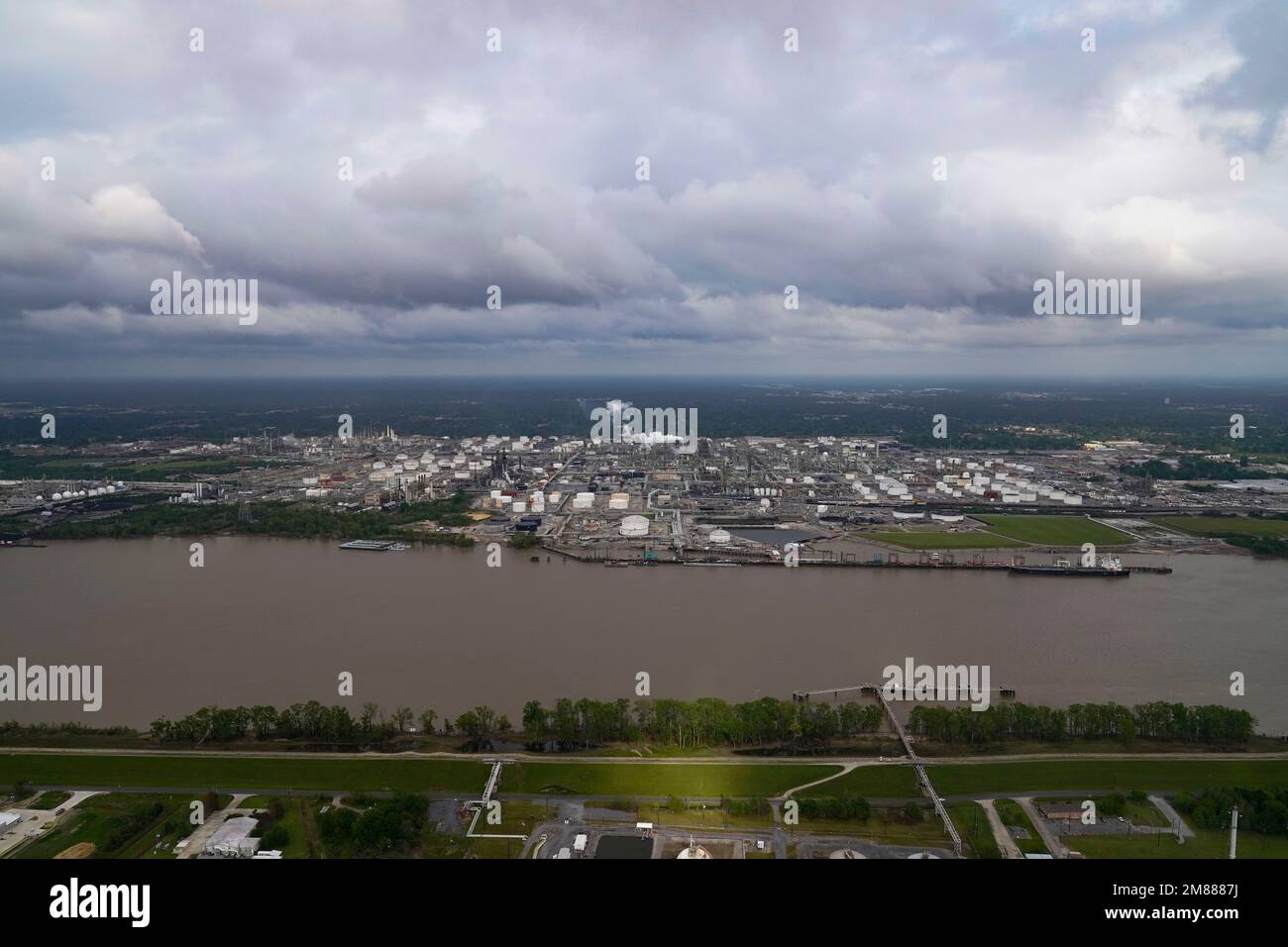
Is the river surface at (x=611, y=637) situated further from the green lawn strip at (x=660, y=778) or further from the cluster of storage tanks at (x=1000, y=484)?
the cluster of storage tanks at (x=1000, y=484)

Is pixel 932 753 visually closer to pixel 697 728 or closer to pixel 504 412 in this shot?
pixel 697 728

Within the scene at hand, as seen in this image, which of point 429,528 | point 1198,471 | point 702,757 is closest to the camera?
point 702,757

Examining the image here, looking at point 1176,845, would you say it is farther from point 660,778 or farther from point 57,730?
point 57,730

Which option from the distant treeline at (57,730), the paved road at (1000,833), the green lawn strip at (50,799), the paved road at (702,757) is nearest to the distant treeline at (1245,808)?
the paved road at (702,757)

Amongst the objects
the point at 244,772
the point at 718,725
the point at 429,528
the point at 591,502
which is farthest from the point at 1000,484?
the point at 244,772

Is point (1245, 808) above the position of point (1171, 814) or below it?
above

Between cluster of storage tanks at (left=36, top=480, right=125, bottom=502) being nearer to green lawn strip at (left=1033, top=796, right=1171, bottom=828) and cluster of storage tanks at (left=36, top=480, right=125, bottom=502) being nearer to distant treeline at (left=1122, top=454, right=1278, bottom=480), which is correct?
green lawn strip at (left=1033, top=796, right=1171, bottom=828)

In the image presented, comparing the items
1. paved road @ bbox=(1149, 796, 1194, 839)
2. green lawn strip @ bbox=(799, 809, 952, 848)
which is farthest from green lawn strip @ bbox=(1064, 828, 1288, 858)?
green lawn strip @ bbox=(799, 809, 952, 848)
